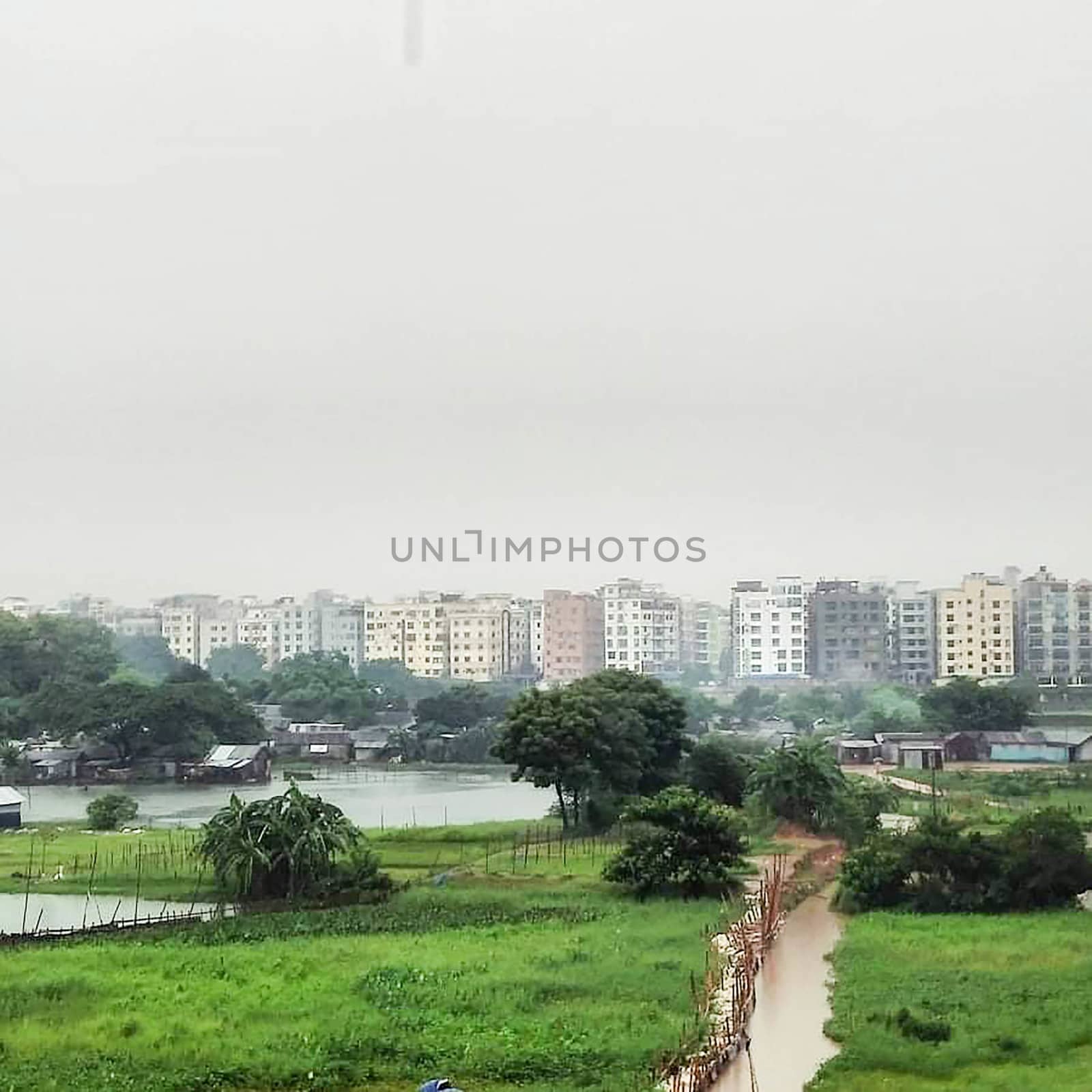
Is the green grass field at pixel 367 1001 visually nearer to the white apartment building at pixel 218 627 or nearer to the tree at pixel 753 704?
the tree at pixel 753 704

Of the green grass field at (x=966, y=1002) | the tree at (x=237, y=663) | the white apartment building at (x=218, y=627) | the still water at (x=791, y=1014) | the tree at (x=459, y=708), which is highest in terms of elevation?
the white apartment building at (x=218, y=627)

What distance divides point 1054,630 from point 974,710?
9.69 meters

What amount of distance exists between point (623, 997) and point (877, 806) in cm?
989

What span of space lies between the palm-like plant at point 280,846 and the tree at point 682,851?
267 centimetres

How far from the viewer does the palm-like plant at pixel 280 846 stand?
1284 centimetres

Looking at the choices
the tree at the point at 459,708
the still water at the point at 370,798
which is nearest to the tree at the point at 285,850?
the still water at the point at 370,798

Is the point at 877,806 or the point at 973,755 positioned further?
the point at 973,755

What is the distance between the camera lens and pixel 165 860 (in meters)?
15.8

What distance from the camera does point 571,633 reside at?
44.7 m

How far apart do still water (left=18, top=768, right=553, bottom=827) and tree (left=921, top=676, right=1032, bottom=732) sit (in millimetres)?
8513

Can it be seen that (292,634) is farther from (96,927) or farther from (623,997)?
(623,997)

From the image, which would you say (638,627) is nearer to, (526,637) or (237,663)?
(526,637)

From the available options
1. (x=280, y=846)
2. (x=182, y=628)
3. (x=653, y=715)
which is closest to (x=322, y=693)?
(x=182, y=628)

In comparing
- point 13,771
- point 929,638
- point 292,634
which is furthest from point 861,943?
point 292,634
